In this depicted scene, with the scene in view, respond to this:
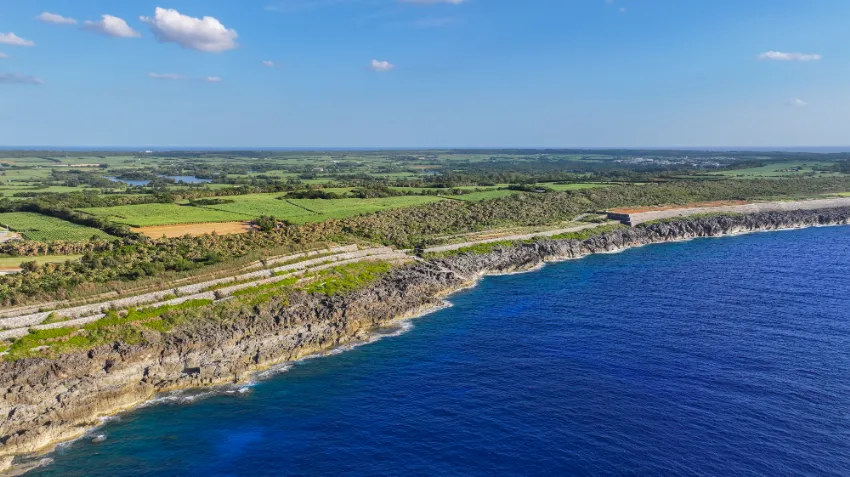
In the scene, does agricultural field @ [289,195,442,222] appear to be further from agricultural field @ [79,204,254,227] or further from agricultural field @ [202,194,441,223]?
agricultural field @ [79,204,254,227]

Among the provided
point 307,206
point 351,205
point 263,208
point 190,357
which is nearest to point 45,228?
point 263,208

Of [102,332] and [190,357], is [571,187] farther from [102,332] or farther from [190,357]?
[102,332]

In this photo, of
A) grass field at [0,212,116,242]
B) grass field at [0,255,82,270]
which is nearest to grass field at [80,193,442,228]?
grass field at [0,212,116,242]

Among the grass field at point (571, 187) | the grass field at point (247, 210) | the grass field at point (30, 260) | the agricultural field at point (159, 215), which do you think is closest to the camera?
the grass field at point (30, 260)

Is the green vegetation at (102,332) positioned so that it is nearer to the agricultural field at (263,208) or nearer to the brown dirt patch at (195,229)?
the brown dirt patch at (195,229)

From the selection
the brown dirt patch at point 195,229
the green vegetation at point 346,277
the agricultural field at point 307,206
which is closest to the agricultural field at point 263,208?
the agricultural field at point 307,206

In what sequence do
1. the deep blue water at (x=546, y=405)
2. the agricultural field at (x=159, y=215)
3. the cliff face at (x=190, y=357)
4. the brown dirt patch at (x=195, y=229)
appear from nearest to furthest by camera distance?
1. the deep blue water at (x=546, y=405)
2. the cliff face at (x=190, y=357)
3. the brown dirt patch at (x=195, y=229)
4. the agricultural field at (x=159, y=215)
